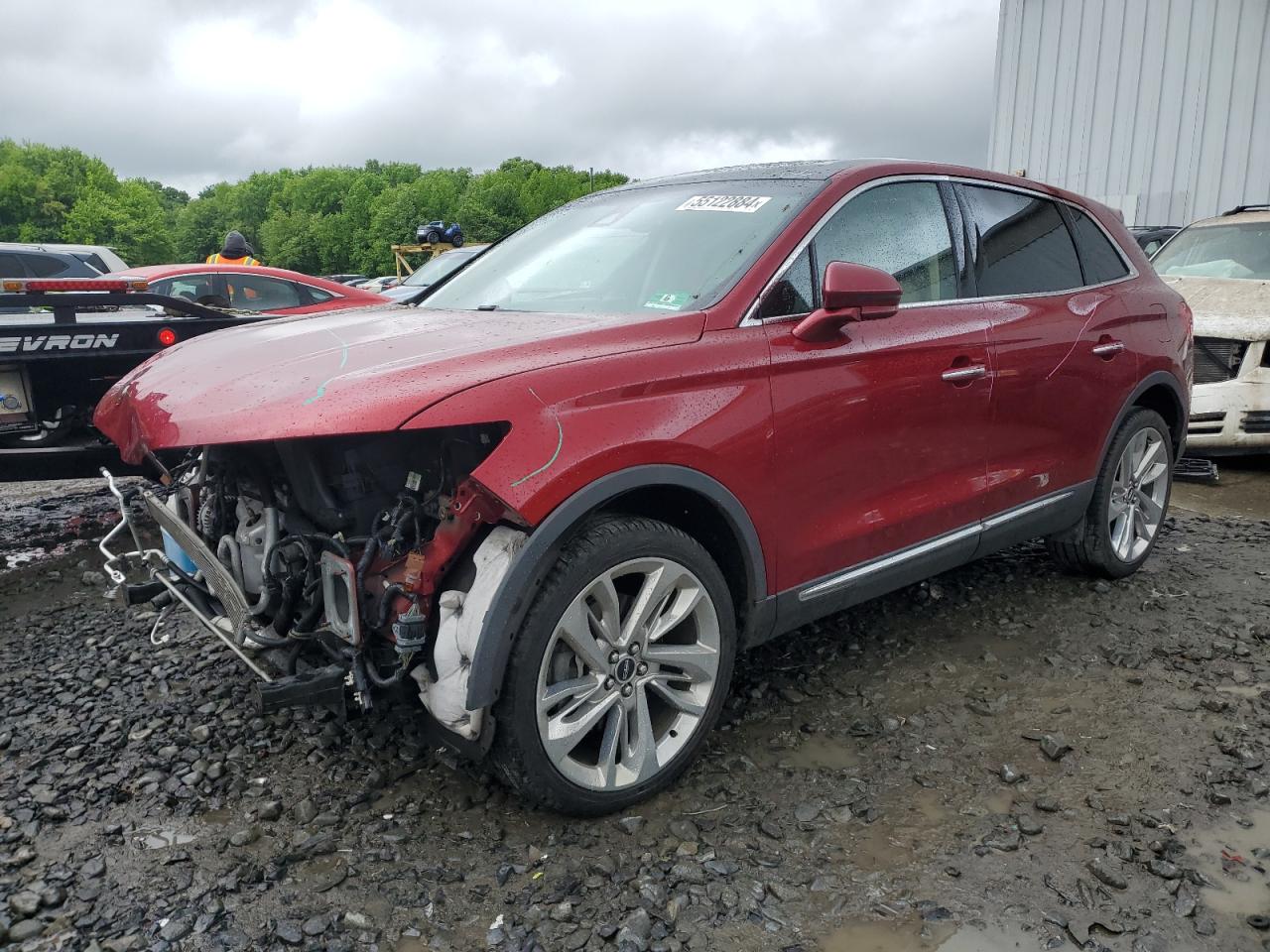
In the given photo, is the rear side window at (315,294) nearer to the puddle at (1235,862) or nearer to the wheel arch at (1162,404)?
the wheel arch at (1162,404)

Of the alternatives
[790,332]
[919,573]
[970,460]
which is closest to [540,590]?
[790,332]

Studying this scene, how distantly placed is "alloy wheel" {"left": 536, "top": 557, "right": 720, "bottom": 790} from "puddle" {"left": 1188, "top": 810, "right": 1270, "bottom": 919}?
130 cm

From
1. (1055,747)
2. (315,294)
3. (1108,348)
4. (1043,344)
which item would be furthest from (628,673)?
(315,294)

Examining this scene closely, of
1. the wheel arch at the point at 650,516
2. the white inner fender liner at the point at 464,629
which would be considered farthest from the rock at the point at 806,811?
the white inner fender liner at the point at 464,629

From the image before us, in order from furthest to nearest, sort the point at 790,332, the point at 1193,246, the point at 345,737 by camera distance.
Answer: the point at 1193,246 → the point at 345,737 → the point at 790,332

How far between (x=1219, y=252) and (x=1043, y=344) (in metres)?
5.32

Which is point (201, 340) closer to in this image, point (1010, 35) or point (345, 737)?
point (345, 737)

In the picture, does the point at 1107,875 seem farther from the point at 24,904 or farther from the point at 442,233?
the point at 442,233

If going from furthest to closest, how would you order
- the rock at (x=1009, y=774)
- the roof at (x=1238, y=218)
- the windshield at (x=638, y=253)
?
the roof at (x=1238, y=218) → the windshield at (x=638, y=253) → the rock at (x=1009, y=774)

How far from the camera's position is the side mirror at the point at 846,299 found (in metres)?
2.76

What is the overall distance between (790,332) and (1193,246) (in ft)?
22.3

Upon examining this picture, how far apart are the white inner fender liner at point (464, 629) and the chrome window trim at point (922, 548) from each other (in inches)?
41.3

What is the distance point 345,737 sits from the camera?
121 inches

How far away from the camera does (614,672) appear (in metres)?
2.58
